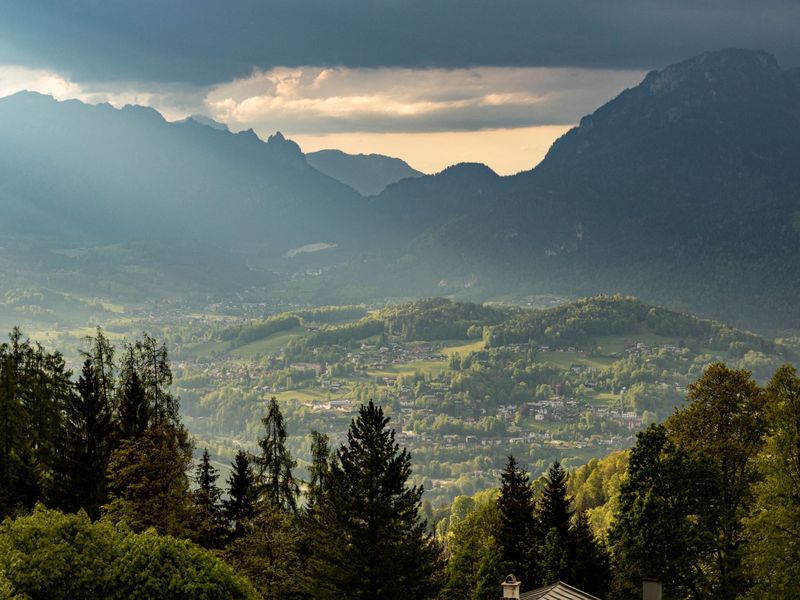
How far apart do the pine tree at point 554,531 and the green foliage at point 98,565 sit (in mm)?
25237

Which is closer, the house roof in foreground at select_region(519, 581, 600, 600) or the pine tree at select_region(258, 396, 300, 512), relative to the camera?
the house roof in foreground at select_region(519, 581, 600, 600)

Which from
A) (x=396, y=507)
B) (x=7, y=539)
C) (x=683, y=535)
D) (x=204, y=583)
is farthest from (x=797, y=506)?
(x=7, y=539)

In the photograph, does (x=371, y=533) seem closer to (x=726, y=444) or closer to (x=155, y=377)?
(x=726, y=444)

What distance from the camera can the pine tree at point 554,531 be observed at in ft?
188

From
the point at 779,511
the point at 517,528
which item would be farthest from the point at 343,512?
the point at 517,528

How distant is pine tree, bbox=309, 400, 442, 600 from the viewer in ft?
144

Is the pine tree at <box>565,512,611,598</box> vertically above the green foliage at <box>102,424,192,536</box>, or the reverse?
the green foliage at <box>102,424,192,536</box>

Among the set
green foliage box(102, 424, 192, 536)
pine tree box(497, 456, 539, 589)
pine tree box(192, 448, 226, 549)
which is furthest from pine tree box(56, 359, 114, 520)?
pine tree box(497, 456, 539, 589)

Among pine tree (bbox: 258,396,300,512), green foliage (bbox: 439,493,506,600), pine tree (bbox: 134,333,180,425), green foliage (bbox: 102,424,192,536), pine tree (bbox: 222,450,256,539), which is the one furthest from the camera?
pine tree (bbox: 134,333,180,425)

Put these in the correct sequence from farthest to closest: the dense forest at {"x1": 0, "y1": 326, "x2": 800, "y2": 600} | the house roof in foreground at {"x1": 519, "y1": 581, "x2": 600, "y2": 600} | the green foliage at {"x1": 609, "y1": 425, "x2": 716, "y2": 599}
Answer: the green foliage at {"x1": 609, "y1": 425, "x2": 716, "y2": 599}
the house roof in foreground at {"x1": 519, "y1": 581, "x2": 600, "y2": 600}
the dense forest at {"x1": 0, "y1": 326, "x2": 800, "y2": 600}

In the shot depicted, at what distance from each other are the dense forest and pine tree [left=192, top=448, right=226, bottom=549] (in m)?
0.20

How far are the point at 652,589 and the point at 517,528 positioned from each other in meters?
23.9

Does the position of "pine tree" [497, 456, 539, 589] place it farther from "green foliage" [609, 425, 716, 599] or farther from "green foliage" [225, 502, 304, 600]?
"green foliage" [225, 502, 304, 600]

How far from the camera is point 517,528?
6444 centimetres
